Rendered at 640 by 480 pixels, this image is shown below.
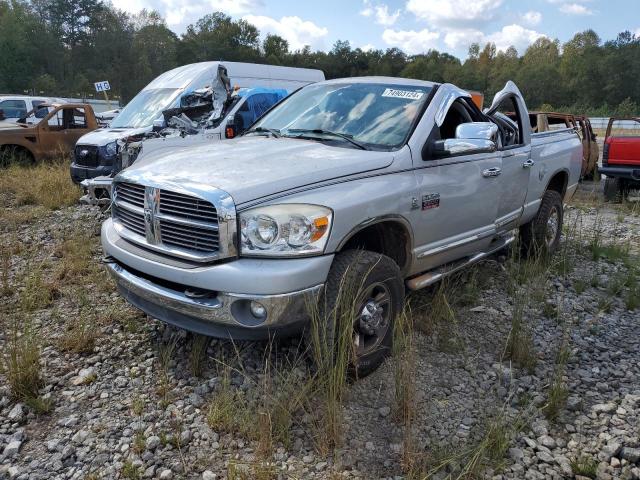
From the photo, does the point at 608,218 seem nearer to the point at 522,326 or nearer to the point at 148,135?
the point at 522,326

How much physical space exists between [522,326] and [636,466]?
150cm

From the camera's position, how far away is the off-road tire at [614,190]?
35.0 feet

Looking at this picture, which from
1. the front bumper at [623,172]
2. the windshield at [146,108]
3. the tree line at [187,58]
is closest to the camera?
the windshield at [146,108]

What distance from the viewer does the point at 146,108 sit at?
9891 millimetres

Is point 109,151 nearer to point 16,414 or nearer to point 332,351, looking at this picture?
point 16,414

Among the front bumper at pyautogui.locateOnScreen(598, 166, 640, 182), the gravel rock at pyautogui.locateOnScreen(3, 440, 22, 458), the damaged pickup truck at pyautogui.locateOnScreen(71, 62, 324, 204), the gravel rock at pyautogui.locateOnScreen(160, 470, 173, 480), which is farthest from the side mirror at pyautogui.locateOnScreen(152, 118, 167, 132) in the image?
the front bumper at pyautogui.locateOnScreen(598, 166, 640, 182)

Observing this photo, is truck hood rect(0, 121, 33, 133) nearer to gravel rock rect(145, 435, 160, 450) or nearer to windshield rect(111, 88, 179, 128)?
windshield rect(111, 88, 179, 128)

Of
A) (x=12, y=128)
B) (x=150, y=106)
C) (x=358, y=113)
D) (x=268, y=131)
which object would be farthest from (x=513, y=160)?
(x=12, y=128)

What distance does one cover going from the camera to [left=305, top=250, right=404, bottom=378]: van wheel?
291 centimetres

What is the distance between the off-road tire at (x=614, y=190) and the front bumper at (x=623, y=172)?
0.26 metres

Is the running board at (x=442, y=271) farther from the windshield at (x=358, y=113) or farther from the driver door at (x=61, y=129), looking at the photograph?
the driver door at (x=61, y=129)

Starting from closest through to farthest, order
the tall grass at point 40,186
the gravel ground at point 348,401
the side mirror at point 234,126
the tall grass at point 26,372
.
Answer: the gravel ground at point 348,401, the tall grass at point 26,372, the tall grass at point 40,186, the side mirror at point 234,126

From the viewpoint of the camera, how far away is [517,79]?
275 feet

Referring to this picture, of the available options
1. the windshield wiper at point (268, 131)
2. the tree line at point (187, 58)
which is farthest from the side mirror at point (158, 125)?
the tree line at point (187, 58)
